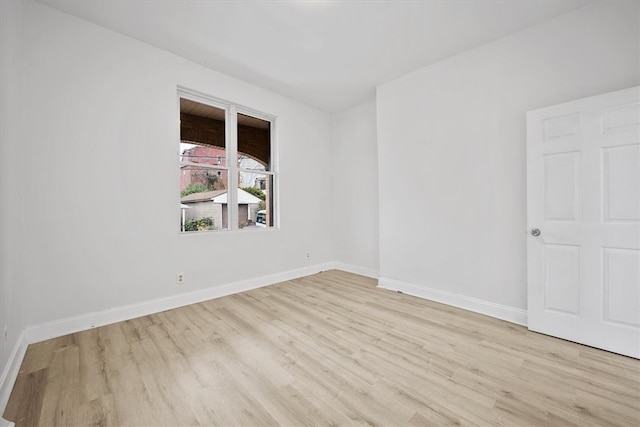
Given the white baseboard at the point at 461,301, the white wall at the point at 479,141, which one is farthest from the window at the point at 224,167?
the white baseboard at the point at 461,301

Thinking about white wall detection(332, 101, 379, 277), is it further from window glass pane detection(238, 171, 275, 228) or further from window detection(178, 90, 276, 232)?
window detection(178, 90, 276, 232)

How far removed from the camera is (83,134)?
8.66 ft

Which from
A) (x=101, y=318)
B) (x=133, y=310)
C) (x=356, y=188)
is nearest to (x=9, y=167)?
(x=101, y=318)

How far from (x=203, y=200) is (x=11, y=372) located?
2.24 meters

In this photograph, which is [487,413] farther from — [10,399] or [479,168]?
[10,399]

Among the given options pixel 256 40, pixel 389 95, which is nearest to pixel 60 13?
pixel 256 40

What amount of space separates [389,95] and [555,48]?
5.97 ft

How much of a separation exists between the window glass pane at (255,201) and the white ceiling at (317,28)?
4.89 ft

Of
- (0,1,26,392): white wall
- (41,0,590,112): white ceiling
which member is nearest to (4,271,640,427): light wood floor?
(0,1,26,392): white wall

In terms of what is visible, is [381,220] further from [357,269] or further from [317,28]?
[317,28]

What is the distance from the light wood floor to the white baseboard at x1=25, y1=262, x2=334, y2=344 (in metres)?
0.10

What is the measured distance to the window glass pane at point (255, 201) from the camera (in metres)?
4.02

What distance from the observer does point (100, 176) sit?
2.73m

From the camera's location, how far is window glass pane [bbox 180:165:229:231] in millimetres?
3410
